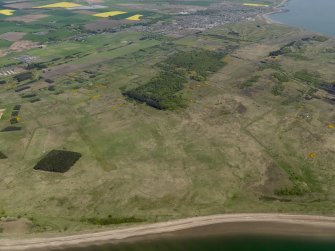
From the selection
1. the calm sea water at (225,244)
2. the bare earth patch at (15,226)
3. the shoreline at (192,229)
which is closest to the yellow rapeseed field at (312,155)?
the shoreline at (192,229)

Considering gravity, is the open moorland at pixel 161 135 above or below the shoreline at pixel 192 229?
above

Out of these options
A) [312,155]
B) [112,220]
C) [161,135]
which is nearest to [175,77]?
[161,135]

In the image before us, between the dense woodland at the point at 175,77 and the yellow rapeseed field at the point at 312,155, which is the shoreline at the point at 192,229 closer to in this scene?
the yellow rapeseed field at the point at 312,155

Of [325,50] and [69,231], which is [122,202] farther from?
[325,50]

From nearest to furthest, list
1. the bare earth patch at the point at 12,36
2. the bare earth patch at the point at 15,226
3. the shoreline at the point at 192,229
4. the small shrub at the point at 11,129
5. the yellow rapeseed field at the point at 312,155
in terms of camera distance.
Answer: the shoreline at the point at 192,229 < the bare earth patch at the point at 15,226 < the yellow rapeseed field at the point at 312,155 < the small shrub at the point at 11,129 < the bare earth patch at the point at 12,36

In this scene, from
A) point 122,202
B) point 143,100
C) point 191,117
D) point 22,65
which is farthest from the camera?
point 22,65

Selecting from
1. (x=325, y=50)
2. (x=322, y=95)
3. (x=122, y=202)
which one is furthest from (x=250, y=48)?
(x=122, y=202)
